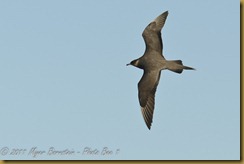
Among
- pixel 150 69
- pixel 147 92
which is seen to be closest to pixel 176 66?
pixel 150 69

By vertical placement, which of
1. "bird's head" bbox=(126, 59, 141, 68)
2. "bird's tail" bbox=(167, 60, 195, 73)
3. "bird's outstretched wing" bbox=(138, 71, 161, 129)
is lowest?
"bird's outstretched wing" bbox=(138, 71, 161, 129)

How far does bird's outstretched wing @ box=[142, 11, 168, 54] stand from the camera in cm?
1337

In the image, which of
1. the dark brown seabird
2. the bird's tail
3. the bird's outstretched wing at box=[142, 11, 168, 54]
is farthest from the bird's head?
the bird's tail

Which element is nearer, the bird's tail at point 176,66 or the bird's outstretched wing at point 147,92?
the bird's tail at point 176,66

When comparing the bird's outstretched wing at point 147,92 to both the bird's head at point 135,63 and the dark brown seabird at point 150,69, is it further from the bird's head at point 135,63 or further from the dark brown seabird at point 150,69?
the bird's head at point 135,63

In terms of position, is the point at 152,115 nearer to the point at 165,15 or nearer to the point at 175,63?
the point at 175,63

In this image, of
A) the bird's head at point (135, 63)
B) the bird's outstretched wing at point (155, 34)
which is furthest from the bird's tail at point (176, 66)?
the bird's head at point (135, 63)

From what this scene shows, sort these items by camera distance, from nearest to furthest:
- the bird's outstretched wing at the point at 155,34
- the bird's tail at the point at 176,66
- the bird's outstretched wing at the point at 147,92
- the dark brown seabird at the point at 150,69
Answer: the bird's tail at the point at 176,66 < the dark brown seabird at the point at 150,69 < the bird's outstretched wing at the point at 147,92 < the bird's outstretched wing at the point at 155,34

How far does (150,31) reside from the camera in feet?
44.8

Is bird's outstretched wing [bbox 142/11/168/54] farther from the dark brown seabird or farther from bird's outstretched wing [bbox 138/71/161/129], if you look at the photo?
bird's outstretched wing [bbox 138/71/161/129]

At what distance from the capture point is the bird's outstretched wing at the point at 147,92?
12.9 m

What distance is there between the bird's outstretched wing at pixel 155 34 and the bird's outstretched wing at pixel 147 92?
2.35ft

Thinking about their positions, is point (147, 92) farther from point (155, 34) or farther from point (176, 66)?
point (155, 34)

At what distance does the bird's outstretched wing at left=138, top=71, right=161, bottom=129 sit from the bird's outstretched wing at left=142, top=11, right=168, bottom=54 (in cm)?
71
